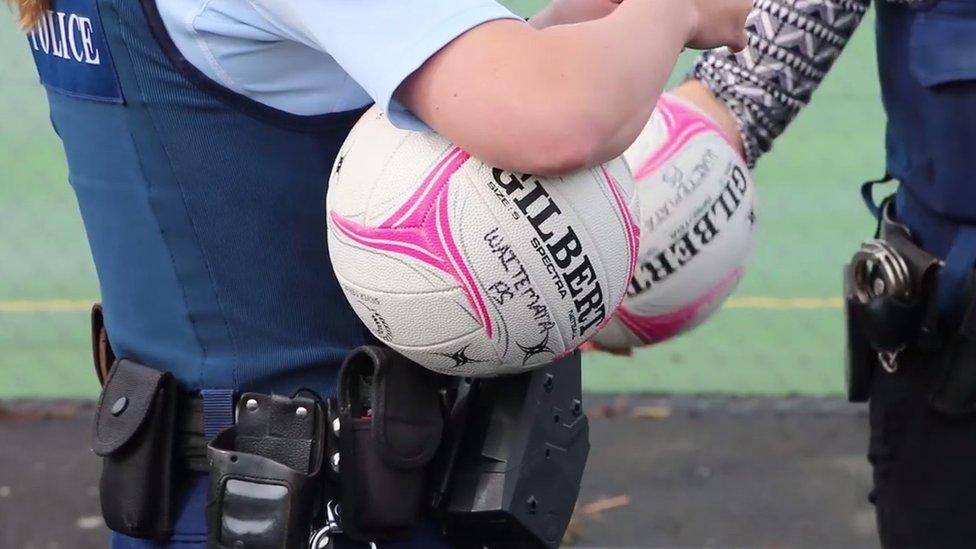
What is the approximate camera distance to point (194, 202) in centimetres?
165

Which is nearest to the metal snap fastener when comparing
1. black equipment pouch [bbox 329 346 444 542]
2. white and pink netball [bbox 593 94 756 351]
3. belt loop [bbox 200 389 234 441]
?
belt loop [bbox 200 389 234 441]

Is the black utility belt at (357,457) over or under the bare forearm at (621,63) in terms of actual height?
under

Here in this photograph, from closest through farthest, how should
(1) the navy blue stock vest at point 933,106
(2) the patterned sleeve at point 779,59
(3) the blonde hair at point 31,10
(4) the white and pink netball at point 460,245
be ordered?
(4) the white and pink netball at point 460,245, (3) the blonde hair at point 31,10, (1) the navy blue stock vest at point 933,106, (2) the patterned sleeve at point 779,59

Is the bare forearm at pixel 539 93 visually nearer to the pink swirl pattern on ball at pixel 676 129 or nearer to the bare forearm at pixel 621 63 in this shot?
the bare forearm at pixel 621 63

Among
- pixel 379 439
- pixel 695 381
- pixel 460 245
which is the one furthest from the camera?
pixel 695 381

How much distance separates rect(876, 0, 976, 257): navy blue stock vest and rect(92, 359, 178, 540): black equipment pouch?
4.12 feet

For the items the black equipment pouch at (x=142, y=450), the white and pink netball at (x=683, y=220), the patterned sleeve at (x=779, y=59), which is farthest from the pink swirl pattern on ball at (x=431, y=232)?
the patterned sleeve at (x=779, y=59)

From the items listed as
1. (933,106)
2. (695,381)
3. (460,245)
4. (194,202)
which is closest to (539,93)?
(460,245)

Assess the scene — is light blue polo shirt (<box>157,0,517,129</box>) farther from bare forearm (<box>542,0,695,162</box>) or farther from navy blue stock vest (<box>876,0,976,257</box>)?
navy blue stock vest (<box>876,0,976,257</box>)

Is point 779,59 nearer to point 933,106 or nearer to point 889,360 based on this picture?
point 933,106

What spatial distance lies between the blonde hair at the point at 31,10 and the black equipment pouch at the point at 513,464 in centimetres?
69

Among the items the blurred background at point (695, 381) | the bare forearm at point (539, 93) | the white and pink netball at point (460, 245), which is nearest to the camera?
the bare forearm at point (539, 93)

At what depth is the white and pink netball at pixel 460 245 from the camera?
155cm

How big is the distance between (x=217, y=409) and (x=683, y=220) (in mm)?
860
